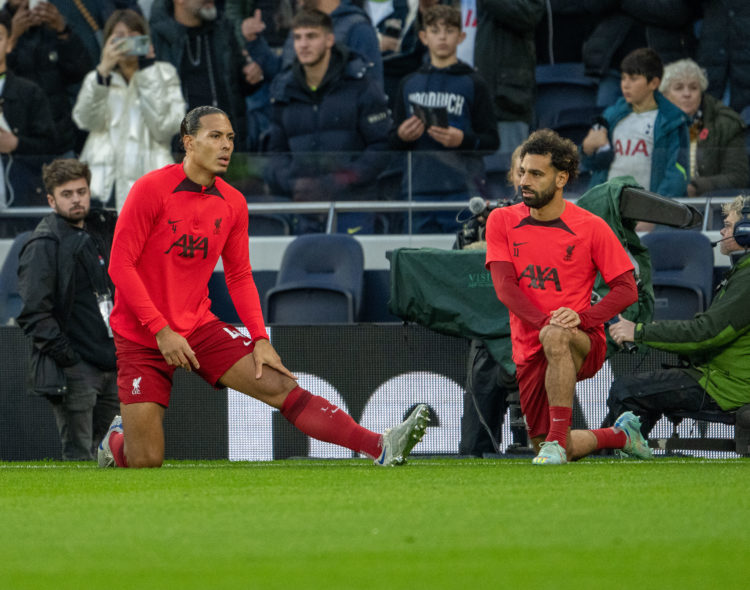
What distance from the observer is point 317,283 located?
952 centimetres

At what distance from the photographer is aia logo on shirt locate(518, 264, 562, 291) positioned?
6824 mm

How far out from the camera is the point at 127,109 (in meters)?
10.6

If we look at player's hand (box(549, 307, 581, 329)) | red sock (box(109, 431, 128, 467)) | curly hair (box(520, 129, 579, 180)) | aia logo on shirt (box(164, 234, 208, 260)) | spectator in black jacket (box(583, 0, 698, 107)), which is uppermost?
spectator in black jacket (box(583, 0, 698, 107))

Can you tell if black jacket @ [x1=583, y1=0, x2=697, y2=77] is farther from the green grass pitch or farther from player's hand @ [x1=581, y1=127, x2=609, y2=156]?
the green grass pitch

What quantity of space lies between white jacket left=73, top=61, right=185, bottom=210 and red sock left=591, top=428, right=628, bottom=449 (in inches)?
189

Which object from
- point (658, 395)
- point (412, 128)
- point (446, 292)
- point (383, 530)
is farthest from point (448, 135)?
point (383, 530)

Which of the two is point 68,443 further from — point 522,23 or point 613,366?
point 522,23

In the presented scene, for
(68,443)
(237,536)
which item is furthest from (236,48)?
(237,536)

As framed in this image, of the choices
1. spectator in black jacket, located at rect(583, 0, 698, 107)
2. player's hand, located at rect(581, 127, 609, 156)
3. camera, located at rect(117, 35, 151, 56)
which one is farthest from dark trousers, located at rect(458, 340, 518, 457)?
spectator in black jacket, located at rect(583, 0, 698, 107)

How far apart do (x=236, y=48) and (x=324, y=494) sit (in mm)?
7178

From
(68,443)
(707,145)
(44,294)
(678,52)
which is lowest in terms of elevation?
(68,443)

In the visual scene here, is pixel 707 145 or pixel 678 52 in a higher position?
pixel 678 52

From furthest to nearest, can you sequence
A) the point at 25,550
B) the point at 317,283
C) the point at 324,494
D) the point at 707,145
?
the point at 707,145 < the point at 317,283 < the point at 324,494 < the point at 25,550

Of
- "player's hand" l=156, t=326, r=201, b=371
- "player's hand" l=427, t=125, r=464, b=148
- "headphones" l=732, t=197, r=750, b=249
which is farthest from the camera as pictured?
"player's hand" l=427, t=125, r=464, b=148
